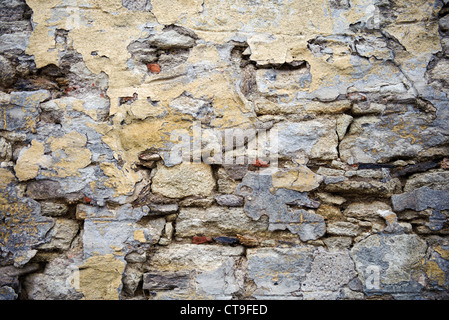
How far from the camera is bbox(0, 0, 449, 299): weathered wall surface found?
1.61 metres

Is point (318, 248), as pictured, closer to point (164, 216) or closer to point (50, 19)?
point (164, 216)

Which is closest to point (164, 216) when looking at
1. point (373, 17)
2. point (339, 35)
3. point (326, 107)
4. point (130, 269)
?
point (130, 269)

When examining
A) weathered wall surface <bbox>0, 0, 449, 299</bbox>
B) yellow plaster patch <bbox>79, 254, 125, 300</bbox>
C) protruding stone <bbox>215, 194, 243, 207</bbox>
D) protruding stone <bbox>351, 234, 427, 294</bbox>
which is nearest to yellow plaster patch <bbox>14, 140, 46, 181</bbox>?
weathered wall surface <bbox>0, 0, 449, 299</bbox>

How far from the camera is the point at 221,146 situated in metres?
1.65

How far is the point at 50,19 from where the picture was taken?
1.64 m

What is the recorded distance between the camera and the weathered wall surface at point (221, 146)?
1609 millimetres

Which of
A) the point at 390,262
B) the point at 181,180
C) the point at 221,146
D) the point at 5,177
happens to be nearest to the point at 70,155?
the point at 5,177

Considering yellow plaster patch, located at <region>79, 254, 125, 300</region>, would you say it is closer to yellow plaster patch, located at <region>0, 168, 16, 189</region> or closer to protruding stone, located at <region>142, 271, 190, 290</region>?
protruding stone, located at <region>142, 271, 190, 290</region>

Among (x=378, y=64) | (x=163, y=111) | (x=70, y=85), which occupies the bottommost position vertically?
(x=163, y=111)

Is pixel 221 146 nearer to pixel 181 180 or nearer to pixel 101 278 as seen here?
pixel 181 180

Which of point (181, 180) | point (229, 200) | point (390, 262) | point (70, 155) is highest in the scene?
point (70, 155)

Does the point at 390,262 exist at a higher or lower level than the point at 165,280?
higher

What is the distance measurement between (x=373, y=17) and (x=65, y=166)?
6.28 feet

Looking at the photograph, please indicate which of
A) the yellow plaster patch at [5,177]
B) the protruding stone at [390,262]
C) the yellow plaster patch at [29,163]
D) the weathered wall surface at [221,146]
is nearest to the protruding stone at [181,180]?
the weathered wall surface at [221,146]
